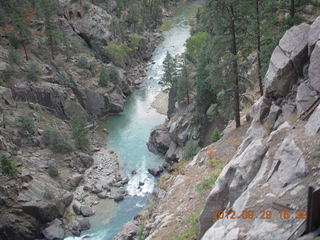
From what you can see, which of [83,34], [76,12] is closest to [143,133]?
[83,34]

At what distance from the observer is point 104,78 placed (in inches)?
2312

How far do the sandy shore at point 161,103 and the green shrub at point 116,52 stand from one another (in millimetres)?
11998

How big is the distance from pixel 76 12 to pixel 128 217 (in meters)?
48.9

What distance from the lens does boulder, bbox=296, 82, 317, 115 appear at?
1403 centimetres

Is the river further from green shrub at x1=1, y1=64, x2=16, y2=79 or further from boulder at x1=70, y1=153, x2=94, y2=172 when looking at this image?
green shrub at x1=1, y1=64, x2=16, y2=79

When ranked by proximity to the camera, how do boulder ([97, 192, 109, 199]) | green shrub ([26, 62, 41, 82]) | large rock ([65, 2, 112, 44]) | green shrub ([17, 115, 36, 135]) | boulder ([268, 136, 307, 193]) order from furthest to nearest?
large rock ([65, 2, 112, 44]) → green shrub ([26, 62, 41, 82]) → green shrub ([17, 115, 36, 135]) → boulder ([97, 192, 109, 199]) → boulder ([268, 136, 307, 193])

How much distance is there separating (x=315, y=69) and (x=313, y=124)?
3063mm

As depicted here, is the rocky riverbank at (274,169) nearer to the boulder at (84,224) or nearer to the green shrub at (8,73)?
the boulder at (84,224)

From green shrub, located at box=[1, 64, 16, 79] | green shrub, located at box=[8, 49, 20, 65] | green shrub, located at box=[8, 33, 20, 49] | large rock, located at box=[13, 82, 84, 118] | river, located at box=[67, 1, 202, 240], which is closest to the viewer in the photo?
river, located at box=[67, 1, 202, 240]

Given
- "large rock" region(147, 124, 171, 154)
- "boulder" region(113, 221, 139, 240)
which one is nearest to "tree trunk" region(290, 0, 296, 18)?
"boulder" region(113, 221, 139, 240)

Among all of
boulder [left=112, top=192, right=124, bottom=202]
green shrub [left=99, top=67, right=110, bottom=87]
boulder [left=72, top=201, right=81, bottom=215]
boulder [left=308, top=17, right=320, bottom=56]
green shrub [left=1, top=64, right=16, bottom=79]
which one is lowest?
boulder [left=308, top=17, right=320, bottom=56]

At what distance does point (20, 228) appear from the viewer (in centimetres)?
3459

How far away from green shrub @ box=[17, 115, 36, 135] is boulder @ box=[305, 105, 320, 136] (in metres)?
37.6

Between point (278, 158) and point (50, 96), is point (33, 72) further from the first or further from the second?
point (278, 158)
